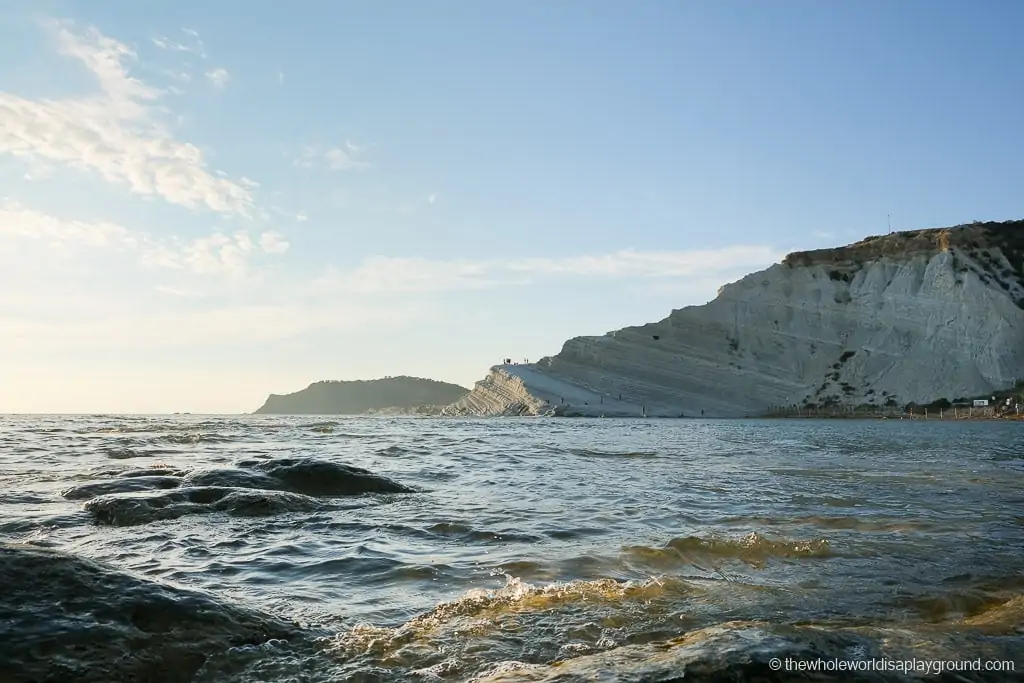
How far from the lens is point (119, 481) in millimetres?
10773

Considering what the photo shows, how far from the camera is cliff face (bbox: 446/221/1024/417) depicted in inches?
2977

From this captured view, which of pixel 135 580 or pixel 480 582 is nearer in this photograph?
pixel 135 580

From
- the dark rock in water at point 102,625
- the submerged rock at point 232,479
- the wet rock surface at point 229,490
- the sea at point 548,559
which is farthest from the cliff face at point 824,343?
the dark rock in water at point 102,625

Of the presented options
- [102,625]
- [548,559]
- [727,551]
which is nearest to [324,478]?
[548,559]

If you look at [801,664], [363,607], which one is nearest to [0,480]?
[363,607]

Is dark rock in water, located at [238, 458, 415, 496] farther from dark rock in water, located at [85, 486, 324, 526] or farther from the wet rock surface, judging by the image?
dark rock in water, located at [85, 486, 324, 526]

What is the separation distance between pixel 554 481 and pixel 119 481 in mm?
7053

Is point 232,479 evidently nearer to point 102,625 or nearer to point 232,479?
point 232,479

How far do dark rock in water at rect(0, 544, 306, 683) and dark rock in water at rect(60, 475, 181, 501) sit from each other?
20.2 feet

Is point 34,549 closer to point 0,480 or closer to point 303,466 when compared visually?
point 303,466

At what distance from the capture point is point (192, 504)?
9.07 m

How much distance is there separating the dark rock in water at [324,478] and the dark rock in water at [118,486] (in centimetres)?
130


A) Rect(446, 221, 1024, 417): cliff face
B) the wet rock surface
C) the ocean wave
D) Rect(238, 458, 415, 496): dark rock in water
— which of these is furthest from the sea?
Rect(446, 221, 1024, 417): cliff face

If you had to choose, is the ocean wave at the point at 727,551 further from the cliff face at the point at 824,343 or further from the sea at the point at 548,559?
the cliff face at the point at 824,343
